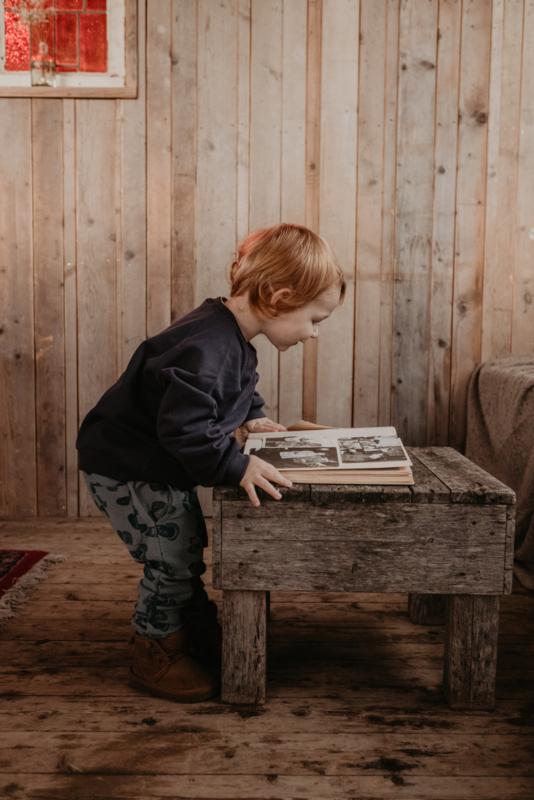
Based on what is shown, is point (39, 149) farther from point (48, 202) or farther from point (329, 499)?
point (329, 499)

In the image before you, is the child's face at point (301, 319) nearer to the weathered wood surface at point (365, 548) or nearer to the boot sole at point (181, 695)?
the weathered wood surface at point (365, 548)

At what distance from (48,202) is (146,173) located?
0.37 meters

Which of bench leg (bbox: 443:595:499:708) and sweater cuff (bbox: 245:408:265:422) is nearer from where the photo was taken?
bench leg (bbox: 443:595:499:708)

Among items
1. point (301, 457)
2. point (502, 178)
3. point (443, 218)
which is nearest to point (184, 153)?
point (443, 218)

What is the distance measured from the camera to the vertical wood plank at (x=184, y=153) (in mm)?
2426

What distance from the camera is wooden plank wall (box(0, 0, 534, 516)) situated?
243 cm

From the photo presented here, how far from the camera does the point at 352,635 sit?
1544 millimetres

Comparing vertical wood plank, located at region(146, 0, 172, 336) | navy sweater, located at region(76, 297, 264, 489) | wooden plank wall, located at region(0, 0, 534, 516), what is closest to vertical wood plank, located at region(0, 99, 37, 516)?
wooden plank wall, located at region(0, 0, 534, 516)

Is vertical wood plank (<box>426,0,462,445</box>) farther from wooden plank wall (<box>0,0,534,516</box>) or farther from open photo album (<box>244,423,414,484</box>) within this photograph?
open photo album (<box>244,423,414,484</box>)

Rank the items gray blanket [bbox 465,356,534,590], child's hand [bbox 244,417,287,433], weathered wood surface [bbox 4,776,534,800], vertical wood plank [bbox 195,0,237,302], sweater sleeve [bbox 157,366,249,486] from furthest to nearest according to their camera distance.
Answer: vertical wood plank [bbox 195,0,237,302], gray blanket [bbox 465,356,534,590], child's hand [bbox 244,417,287,433], sweater sleeve [bbox 157,366,249,486], weathered wood surface [bbox 4,776,534,800]

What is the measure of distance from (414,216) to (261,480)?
165cm

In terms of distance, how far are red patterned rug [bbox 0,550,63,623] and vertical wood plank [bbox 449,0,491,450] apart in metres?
1.49

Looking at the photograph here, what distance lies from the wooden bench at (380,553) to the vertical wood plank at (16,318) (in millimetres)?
1590

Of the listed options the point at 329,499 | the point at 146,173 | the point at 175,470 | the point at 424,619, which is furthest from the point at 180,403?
the point at 146,173
